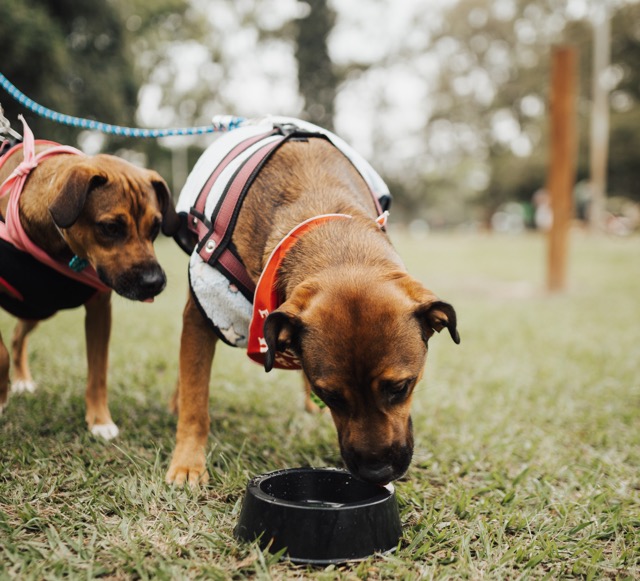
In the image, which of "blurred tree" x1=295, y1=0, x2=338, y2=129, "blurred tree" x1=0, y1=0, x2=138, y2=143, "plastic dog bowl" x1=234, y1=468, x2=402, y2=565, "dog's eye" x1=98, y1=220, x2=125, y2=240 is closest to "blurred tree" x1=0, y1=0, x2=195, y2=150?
"blurred tree" x1=0, y1=0, x2=138, y2=143

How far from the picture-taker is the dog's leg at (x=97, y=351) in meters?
3.98

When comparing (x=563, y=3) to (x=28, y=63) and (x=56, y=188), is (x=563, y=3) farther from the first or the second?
(x=56, y=188)

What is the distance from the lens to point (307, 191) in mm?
3342

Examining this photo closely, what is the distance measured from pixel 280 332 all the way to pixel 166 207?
4.93ft

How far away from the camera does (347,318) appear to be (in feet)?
8.59

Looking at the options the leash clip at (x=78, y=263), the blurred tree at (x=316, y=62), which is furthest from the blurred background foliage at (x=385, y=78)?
the leash clip at (x=78, y=263)

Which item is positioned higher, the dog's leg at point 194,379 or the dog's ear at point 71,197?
the dog's ear at point 71,197

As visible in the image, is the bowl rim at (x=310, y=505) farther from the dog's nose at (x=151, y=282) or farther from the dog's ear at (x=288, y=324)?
the dog's nose at (x=151, y=282)

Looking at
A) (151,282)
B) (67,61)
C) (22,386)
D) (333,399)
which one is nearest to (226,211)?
(151,282)

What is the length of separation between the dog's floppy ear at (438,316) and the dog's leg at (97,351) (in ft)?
6.76

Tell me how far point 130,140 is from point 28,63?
41.6ft

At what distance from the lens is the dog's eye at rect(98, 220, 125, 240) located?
3.63 m

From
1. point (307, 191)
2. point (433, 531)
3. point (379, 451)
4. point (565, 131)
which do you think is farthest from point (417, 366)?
point (565, 131)

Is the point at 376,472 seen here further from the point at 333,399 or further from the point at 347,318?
the point at 347,318
